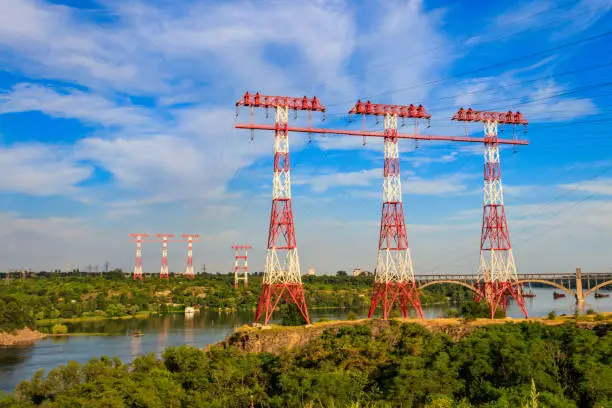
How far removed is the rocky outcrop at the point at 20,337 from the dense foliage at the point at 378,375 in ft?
146

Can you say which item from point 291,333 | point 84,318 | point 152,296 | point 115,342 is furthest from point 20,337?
point 291,333

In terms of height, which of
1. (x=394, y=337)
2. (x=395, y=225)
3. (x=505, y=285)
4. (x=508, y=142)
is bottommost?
(x=394, y=337)

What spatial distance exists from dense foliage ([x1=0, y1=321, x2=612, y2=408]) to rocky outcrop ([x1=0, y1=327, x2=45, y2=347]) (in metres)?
44.4

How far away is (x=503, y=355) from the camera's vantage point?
2767cm

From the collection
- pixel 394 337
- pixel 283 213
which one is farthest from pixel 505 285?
pixel 283 213

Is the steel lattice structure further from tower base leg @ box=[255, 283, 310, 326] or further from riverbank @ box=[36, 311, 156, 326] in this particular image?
riverbank @ box=[36, 311, 156, 326]

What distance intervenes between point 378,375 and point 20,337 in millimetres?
66913

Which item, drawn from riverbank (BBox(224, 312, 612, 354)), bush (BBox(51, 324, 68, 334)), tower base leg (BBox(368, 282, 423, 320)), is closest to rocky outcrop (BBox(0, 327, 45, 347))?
bush (BBox(51, 324, 68, 334))

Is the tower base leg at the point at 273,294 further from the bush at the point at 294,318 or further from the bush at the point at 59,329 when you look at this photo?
the bush at the point at 59,329

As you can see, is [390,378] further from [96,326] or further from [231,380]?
[96,326]

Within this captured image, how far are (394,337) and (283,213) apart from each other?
44.0ft

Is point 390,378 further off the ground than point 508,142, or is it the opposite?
point 508,142

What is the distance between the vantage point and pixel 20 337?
7956cm

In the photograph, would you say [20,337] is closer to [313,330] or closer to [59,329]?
[59,329]
